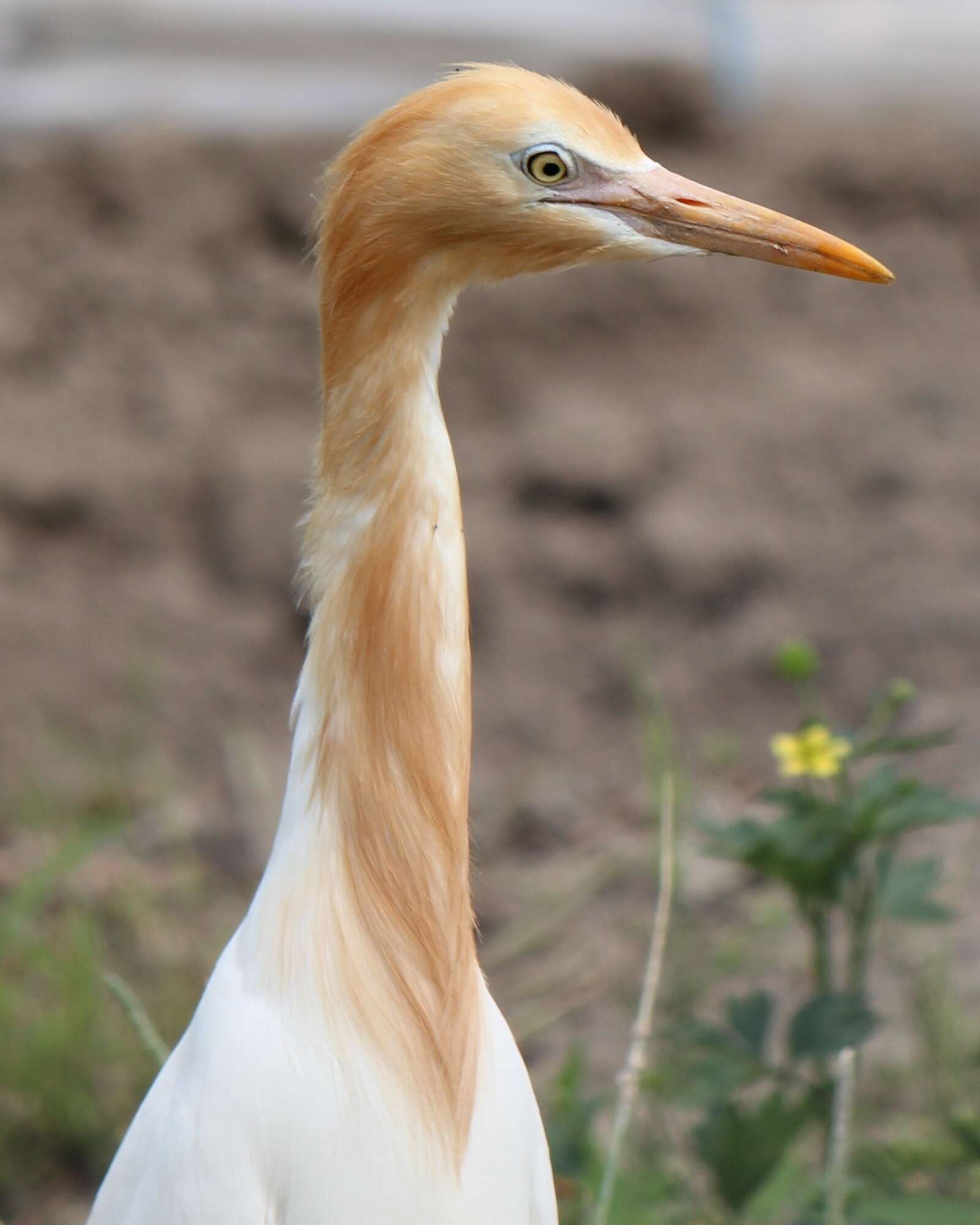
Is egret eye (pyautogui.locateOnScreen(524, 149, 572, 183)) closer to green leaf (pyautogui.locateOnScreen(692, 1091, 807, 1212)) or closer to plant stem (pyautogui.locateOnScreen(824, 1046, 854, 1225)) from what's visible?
plant stem (pyautogui.locateOnScreen(824, 1046, 854, 1225))

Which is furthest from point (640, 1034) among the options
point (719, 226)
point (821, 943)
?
point (719, 226)

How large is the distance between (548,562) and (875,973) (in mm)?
1202

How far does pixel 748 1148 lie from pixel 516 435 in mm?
2029

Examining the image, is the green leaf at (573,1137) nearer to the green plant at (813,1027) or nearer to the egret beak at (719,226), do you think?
the green plant at (813,1027)

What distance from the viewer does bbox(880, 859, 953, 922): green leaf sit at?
131cm

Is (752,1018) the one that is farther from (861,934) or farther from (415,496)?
(415,496)

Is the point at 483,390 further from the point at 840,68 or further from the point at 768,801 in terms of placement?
the point at 768,801

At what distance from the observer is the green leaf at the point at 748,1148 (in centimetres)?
129

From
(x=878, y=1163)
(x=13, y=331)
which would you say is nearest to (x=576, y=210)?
(x=878, y=1163)

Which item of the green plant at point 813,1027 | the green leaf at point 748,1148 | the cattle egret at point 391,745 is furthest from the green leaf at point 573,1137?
the cattle egret at point 391,745

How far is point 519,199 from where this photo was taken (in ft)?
2.92

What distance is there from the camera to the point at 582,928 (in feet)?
7.51

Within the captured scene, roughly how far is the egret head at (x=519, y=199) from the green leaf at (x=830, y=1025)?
0.66 meters

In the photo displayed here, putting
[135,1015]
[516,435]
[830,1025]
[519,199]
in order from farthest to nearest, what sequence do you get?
1. [516,435]
2. [830,1025]
3. [135,1015]
4. [519,199]
